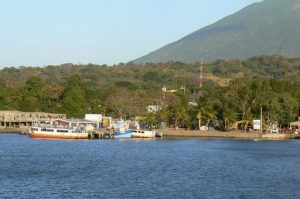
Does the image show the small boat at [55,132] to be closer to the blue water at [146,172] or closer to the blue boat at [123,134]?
the blue boat at [123,134]

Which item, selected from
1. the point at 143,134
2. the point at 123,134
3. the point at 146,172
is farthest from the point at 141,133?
the point at 146,172

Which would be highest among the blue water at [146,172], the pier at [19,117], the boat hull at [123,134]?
the pier at [19,117]

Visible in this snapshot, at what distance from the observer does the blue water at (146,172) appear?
31611 millimetres

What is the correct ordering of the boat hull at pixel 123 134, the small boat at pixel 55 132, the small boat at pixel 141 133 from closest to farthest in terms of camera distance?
the small boat at pixel 55 132
the small boat at pixel 141 133
the boat hull at pixel 123 134

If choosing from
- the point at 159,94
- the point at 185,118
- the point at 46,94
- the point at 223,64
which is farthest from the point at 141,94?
the point at 223,64

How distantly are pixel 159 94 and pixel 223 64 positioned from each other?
7797cm

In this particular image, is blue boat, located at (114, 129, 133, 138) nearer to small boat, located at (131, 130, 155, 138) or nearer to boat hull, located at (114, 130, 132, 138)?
boat hull, located at (114, 130, 132, 138)

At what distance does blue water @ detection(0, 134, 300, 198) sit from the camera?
104 ft

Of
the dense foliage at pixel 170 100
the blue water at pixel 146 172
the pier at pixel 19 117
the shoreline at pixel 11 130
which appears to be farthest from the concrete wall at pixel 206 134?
the shoreline at pixel 11 130

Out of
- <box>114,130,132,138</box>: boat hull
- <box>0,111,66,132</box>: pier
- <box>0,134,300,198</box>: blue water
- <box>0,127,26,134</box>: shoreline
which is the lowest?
<box>0,134,300,198</box>: blue water

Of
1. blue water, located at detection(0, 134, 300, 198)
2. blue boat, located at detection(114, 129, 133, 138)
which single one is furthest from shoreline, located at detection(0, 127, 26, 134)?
blue water, located at detection(0, 134, 300, 198)

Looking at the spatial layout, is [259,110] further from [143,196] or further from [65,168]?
[143,196]

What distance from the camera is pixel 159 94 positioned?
103 meters

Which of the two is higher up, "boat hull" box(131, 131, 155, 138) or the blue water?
"boat hull" box(131, 131, 155, 138)
